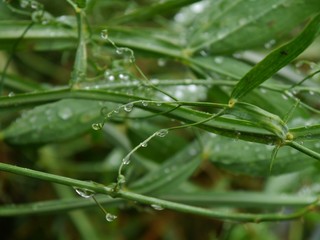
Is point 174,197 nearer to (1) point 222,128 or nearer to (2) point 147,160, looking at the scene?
(2) point 147,160

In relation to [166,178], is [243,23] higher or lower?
higher

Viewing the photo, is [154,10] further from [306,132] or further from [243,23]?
[306,132]

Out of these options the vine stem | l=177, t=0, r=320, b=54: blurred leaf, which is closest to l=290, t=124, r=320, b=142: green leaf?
the vine stem

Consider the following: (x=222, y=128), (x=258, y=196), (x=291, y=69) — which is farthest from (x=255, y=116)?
(x=291, y=69)

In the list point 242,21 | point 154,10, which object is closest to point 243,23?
point 242,21

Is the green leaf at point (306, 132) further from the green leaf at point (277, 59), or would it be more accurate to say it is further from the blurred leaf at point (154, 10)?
the blurred leaf at point (154, 10)

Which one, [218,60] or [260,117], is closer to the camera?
[260,117]

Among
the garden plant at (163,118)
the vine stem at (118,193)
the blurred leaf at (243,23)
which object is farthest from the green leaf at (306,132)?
the blurred leaf at (243,23)

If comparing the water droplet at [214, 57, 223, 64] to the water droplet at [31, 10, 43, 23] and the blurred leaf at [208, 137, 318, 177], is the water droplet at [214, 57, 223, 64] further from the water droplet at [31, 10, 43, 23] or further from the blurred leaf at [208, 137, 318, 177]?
the water droplet at [31, 10, 43, 23]
